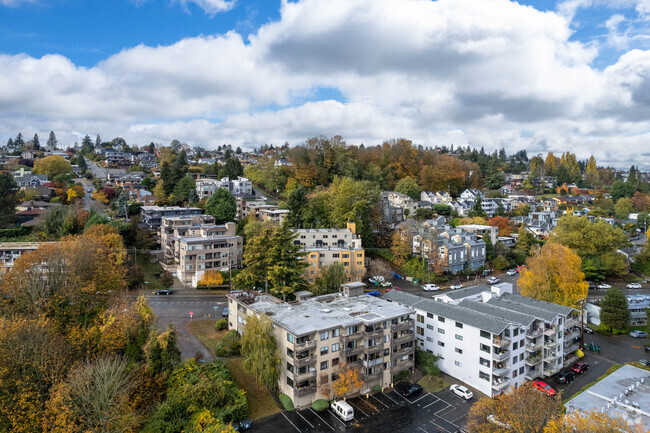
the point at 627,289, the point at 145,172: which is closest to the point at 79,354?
the point at 627,289

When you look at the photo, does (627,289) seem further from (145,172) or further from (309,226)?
(145,172)

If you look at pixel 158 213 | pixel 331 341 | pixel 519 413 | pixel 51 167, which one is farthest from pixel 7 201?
pixel 519 413

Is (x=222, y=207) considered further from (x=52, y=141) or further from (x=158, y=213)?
(x=52, y=141)

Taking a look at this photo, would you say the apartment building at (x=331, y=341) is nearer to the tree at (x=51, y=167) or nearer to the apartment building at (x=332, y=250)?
the apartment building at (x=332, y=250)

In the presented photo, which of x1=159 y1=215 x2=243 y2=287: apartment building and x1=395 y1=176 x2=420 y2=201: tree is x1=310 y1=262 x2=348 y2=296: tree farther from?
x1=395 y1=176 x2=420 y2=201: tree

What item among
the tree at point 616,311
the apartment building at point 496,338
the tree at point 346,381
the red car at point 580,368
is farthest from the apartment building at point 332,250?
the tree at point 616,311
